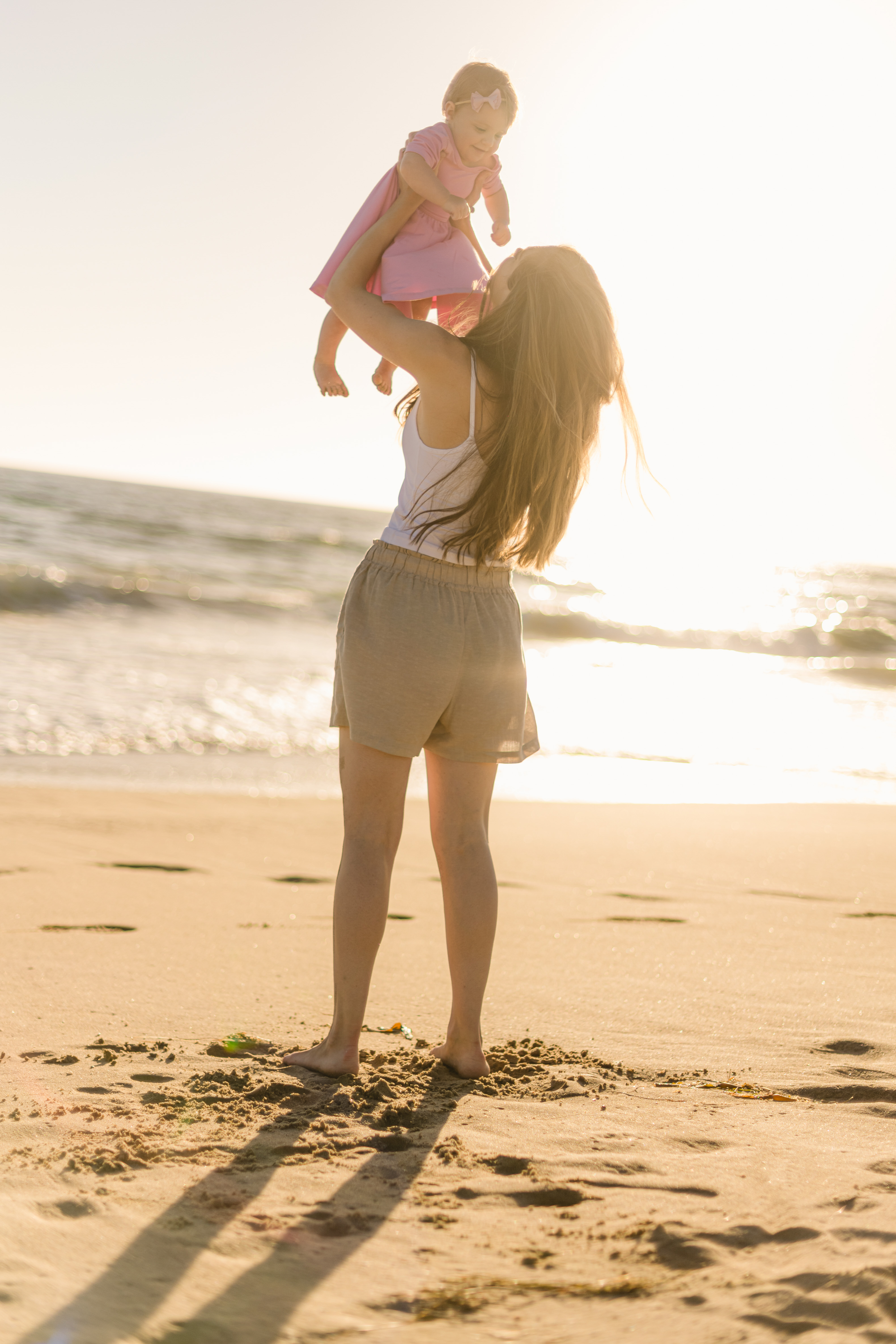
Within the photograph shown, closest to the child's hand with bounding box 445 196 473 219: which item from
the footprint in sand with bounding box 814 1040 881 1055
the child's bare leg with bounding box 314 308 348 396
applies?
the child's bare leg with bounding box 314 308 348 396

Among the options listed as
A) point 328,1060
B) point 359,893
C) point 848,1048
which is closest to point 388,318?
point 359,893

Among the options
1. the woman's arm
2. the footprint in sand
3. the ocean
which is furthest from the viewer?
the ocean

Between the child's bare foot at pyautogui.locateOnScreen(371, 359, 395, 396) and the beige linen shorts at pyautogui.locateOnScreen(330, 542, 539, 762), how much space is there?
37cm

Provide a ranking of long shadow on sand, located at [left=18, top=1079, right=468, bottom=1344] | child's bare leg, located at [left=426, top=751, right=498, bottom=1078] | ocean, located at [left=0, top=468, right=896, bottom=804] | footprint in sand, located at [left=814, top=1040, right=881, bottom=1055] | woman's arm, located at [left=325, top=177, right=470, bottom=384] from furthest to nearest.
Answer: ocean, located at [left=0, top=468, right=896, bottom=804] → footprint in sand, located at [left=814, top=1040, right=881, bottom=1055] → child's bare leg, located at [left=426, top=751, right=498, bottom=1078] → woman's arm, located at [left=325, top=177, right=470, bottom=384] → long shadow on sand, located at [left=18, top=1079, right=468, bottom=1344]

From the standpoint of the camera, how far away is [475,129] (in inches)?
87.0

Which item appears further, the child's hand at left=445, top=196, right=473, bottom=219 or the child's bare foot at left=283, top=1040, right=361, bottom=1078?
the child's bare foot at left=283, top=1040, right=361, bottom=1078

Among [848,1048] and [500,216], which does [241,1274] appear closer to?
[848,1048]

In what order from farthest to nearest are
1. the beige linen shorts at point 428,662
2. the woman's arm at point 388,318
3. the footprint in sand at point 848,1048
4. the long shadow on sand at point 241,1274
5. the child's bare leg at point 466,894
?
the footprint in sand at point 848,1048 → the child's bare leg at point 466,894 → the beige linen shorts at point 428,662 → the woman's arm at point 388,318 → the long shadow on sand at point 241,1274

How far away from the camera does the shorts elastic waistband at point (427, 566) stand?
2285 mm

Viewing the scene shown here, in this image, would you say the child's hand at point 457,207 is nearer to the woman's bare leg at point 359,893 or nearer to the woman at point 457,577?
the woman at point 457,577

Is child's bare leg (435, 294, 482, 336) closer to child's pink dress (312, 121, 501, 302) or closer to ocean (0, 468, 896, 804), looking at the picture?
child's pink dress (312, 121, 501, 302)

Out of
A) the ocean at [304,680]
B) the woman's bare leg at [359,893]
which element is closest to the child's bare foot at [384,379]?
the woman's bare leg at [359,893]

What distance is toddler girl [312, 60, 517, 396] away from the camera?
7.18 feet

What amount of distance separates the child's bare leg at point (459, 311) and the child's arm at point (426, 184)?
0.17 meters
